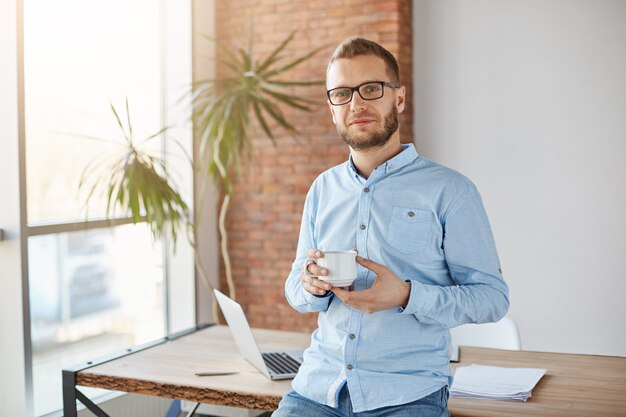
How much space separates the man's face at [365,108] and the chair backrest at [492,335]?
128 cm

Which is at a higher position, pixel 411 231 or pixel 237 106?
pixel 237 106

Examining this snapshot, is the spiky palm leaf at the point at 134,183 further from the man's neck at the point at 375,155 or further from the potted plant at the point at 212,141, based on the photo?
the man's neck at the point at 375,155

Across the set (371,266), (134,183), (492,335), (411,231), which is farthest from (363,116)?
(134,183)

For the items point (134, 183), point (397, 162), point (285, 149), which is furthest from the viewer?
point (285, 149)

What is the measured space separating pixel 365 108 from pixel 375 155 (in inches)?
6.2

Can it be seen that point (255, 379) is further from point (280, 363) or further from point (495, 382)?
point (495, 382)

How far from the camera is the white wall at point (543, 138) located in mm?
4105

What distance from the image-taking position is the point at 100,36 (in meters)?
4.08

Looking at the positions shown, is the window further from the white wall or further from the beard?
the beard

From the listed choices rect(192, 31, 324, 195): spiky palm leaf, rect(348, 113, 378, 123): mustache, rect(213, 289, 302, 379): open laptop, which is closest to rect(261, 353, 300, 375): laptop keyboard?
rect(213, 289, 302, 379): open laptop

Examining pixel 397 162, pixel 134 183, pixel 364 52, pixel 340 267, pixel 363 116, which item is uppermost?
pixel 364 52

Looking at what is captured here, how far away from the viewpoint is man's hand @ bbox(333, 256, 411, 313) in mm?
1725

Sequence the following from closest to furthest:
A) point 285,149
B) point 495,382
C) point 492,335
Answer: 1. point 495,382
2. point 492,335
3. point 285,149

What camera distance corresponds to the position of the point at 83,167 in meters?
3.91
